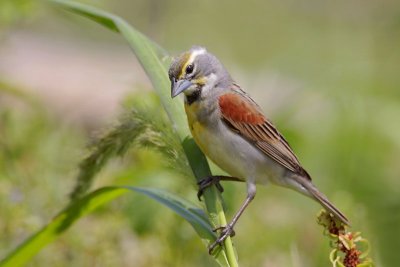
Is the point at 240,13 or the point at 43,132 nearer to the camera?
the point at 43,132

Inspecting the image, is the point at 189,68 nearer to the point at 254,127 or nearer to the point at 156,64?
the point at 156,64

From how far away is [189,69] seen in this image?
11.2ft

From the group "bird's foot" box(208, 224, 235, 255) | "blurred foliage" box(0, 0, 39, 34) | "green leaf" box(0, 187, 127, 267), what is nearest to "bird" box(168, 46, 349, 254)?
"green leaf" box(0, 187, 127, 267)

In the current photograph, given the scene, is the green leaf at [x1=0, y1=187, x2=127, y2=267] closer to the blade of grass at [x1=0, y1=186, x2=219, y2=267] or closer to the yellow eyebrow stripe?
the blade of grass at [x1=0, y1=186, x2=219, y2=267]

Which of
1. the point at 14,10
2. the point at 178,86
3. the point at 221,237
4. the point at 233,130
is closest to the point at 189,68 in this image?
the point at 178,86

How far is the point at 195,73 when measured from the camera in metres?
3.50

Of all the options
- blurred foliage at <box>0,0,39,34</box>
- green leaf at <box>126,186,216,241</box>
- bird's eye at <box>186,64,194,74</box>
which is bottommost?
green leaf at <box>126,186,216,241</box>

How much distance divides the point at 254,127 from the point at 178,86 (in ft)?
1.53

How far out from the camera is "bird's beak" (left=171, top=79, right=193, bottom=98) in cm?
321

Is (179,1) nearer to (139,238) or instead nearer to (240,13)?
(240,13)

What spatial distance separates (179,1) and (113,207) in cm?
542

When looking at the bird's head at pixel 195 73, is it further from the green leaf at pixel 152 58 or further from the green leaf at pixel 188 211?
the green leaf at pixel 188 211

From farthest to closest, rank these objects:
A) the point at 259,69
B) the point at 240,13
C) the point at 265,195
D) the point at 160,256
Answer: the point at 240,13, the point at 259,69, the point at 265,195, the point at 160,256

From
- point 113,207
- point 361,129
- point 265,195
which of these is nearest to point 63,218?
point 113,207
